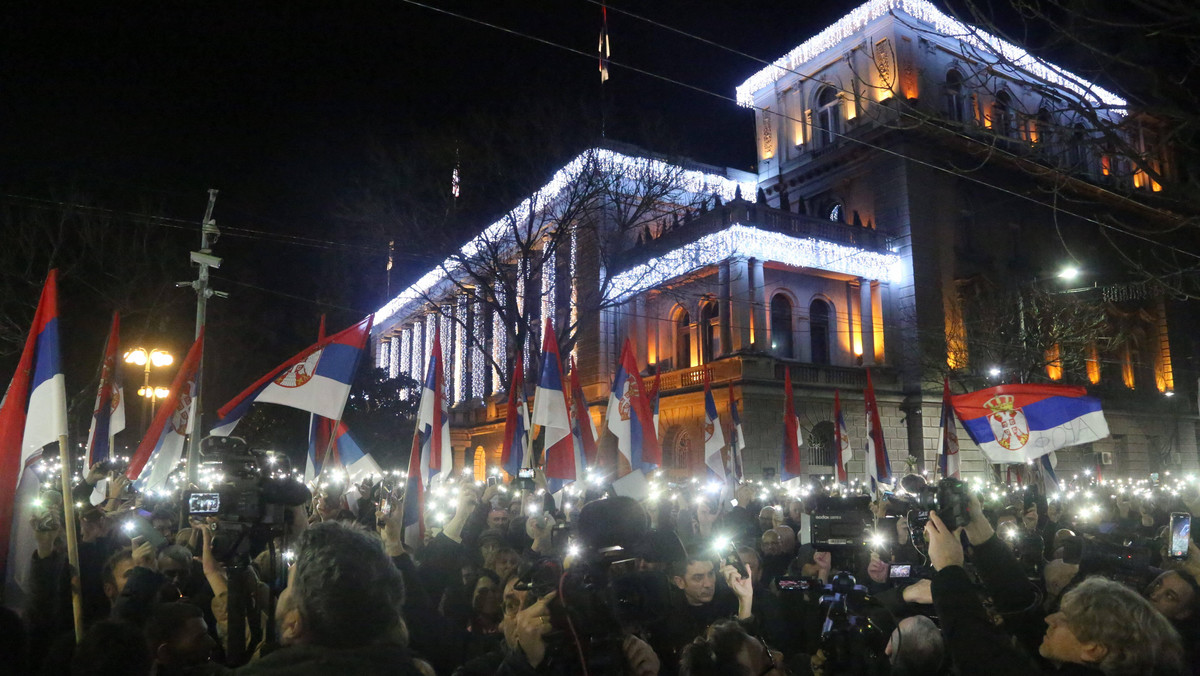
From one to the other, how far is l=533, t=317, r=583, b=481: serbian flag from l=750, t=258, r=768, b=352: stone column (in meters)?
18.0

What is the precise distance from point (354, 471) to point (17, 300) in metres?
14.7

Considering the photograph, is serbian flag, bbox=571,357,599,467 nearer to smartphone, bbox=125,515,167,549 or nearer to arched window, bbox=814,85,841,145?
smartphone, bbox=125,515,167,549

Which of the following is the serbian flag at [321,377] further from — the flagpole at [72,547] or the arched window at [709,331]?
the arched window at [709,331]

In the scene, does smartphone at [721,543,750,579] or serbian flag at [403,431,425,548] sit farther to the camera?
serbian flag at [403,431,425,548]

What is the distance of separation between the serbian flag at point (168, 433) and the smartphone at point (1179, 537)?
9.30m

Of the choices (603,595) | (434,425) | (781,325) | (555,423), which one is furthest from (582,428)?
(781,325)

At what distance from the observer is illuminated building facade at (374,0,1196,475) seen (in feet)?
93.1

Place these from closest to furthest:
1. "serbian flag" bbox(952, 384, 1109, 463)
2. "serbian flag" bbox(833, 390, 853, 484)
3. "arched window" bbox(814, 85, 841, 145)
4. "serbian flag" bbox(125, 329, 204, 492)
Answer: "serbian flag" bbox(952, 384, 1109, 463) < "serbian flag" bbox(125, 329, 204, 492) < "serbian flag" bbox(833, 390, 853, 484) < "arched window" bbox(814, 85, 841, 145)

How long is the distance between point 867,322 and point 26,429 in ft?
98.3

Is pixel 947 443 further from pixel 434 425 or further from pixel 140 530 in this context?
pixel 140 530

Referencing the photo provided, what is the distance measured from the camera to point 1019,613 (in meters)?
3.13

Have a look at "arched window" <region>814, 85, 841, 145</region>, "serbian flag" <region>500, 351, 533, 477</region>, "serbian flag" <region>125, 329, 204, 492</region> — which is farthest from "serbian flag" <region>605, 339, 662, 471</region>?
"arched window" <region>814, 85, 841, 145</region>

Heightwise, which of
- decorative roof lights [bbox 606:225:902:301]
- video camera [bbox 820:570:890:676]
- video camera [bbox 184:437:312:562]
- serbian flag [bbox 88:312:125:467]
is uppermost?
decorative roof lights [bbox 606:225:902:301]

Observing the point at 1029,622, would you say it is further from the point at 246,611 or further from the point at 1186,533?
the point at 246,611
